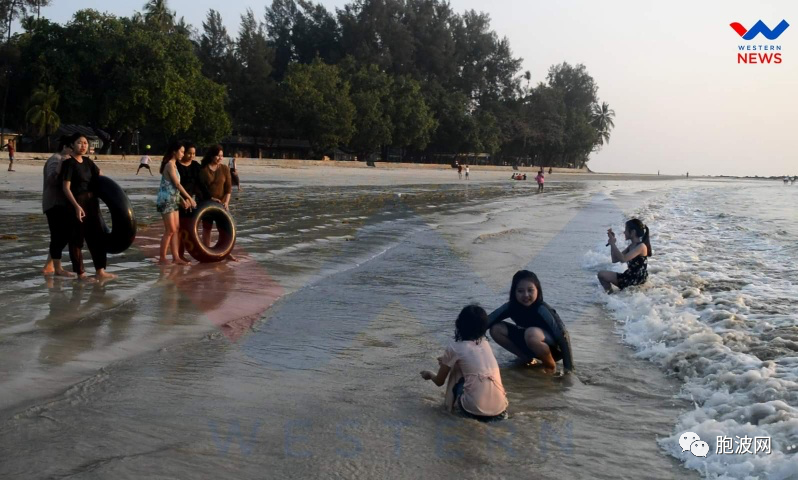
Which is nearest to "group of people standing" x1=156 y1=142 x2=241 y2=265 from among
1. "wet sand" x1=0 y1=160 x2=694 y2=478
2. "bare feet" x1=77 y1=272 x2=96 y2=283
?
"wet sand" x1=0 y1=160 x2=694 y2=478

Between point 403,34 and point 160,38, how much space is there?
4419 cm

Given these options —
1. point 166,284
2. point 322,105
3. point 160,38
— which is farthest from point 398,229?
point 322,105

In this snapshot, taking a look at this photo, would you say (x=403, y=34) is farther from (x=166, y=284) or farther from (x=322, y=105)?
(x=166, y=284)

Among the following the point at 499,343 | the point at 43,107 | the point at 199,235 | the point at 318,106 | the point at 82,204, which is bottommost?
the point at 499,343

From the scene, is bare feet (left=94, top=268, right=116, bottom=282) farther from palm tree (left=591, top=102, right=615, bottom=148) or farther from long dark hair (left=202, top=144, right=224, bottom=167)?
palm tree (left=591, top=102, right=615, bottom=148)

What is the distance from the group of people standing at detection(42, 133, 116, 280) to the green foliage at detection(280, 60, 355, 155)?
5229 centimetres

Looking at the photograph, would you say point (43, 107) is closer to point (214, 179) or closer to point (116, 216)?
point (214, 179)

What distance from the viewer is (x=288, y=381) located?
5.11m

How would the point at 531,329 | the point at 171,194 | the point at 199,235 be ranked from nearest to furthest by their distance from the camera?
1. the point at 531,329
2. the point at 171,194
3. the point at 199,235

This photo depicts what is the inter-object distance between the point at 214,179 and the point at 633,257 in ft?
18.4

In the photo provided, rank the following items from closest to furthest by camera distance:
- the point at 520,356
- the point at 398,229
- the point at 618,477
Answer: the point at 618,477, the point at 520,356, the point at 398,229

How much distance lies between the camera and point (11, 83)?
52375 millimetres

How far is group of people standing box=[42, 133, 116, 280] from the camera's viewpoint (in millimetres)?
7938

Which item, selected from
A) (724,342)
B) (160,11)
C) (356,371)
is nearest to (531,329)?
(356,371)
